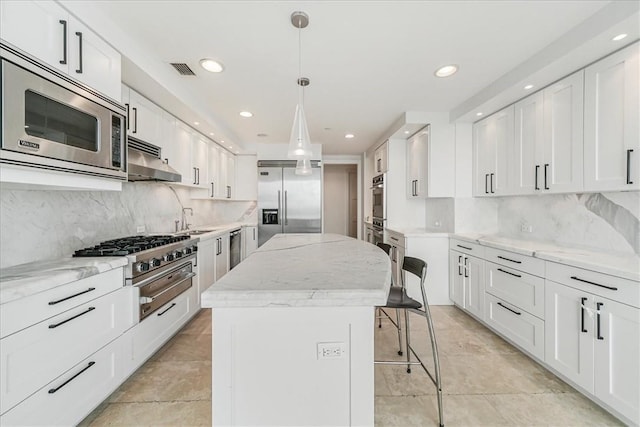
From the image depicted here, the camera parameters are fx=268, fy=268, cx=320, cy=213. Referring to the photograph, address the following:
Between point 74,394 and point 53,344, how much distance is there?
1.12 feet

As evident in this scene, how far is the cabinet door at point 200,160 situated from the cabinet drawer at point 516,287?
3596 mm

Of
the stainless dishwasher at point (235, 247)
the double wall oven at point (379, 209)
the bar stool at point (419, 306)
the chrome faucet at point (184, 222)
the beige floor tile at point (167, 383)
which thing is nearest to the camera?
the bar stool at point (419, 306)

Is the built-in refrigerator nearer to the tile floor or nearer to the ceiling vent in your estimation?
the ceiling vent

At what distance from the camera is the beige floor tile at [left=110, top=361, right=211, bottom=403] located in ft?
5.85

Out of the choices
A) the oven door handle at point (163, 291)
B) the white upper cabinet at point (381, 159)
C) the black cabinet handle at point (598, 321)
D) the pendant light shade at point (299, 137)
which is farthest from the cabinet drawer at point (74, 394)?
the white upper cabinet at point (381, 159)

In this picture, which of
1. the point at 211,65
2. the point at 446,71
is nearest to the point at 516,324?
the point at 446,71

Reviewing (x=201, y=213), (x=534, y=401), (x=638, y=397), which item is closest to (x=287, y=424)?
(x=534, y=401)

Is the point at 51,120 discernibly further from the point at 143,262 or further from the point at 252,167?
the point at 252,167

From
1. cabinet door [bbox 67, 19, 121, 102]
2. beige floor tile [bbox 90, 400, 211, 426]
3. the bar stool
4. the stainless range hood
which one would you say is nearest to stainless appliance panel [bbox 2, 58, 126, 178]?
cabinet door [bbox 67, 19, 121, 102]

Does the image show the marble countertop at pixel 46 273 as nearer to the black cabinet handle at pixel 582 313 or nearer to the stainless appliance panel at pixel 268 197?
the black cabinet handle at pixel 582 313

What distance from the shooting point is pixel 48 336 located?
1296 mm

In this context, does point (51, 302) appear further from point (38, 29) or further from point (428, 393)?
point (428, 393)

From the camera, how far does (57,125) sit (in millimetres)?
1413

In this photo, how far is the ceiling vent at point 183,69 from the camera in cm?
226
